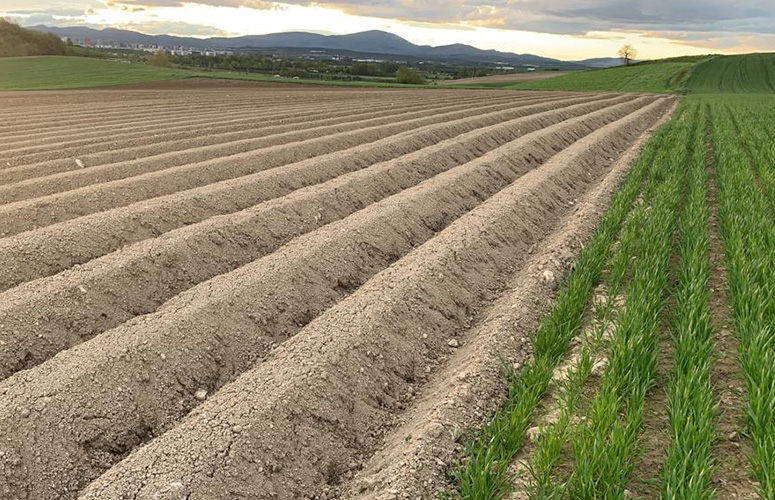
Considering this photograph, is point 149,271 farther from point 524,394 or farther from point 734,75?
point 734,75

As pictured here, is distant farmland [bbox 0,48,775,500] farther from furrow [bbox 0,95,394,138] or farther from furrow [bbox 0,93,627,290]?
furrow [bbox 0,95,394,138]

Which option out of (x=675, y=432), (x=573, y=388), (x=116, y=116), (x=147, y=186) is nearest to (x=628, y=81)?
(x=116, y=116)

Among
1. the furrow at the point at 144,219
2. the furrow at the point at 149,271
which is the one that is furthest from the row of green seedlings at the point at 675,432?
the furrow at the point at 144,219

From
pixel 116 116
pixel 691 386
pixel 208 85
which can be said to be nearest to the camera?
pixel 691 386

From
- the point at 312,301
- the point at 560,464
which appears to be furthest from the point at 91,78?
the point at 560,464

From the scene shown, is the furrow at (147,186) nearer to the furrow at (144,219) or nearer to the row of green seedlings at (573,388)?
the furrow at (144,219)

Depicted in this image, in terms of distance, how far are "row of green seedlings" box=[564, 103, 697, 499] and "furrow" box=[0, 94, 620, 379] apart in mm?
4427

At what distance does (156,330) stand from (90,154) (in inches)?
391

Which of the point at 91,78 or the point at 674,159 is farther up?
the point at 674,159

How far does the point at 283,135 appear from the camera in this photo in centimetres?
1595

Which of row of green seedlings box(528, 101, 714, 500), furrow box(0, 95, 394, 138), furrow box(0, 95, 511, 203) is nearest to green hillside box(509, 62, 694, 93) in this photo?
furrow box(0, 95, 394, 138)

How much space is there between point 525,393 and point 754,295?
265 cm

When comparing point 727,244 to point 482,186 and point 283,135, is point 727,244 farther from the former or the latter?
point 283,135

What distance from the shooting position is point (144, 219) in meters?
8.15
